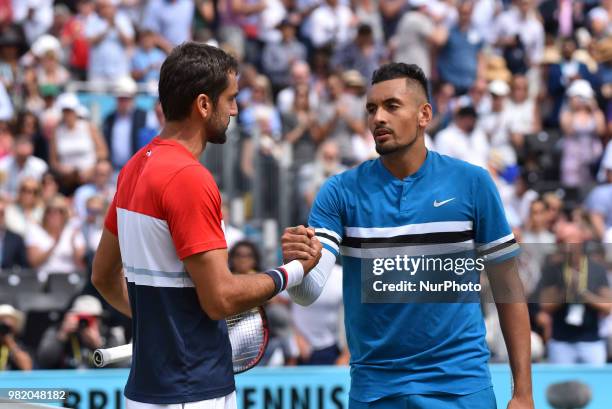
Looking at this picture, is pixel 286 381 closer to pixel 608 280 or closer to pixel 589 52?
pixel 608 280

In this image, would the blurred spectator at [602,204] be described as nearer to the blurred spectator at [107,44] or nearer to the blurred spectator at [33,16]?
the blurred spectator at [107,44]

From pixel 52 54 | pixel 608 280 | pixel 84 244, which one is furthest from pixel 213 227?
pixel 52 54

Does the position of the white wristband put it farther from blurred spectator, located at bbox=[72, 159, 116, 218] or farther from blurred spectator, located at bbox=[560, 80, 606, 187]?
blurred spectator, located at bbox=[560, 80, 606, 187]

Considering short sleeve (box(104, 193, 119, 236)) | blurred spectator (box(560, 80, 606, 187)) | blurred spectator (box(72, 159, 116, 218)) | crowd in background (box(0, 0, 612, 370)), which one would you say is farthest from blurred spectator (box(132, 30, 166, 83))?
short sleeve (box(104, 193, 119, 236))

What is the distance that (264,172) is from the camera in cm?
1148

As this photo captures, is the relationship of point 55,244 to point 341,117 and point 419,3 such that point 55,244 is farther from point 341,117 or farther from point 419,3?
point 419,3

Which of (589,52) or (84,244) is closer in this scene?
(84,244)

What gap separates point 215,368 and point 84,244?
277 inches

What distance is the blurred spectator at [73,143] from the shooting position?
39.7ft

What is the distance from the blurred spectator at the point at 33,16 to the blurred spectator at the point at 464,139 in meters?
4.94

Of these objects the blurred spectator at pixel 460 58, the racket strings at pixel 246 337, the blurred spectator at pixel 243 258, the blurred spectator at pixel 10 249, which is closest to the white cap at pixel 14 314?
→ the blurred spectator at pixel 10 249

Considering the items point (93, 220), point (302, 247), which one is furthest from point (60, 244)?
point (302, 247)

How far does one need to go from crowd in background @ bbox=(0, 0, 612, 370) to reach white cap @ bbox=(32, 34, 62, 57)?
0.15 ft

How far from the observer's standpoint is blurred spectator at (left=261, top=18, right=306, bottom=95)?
1488cm
